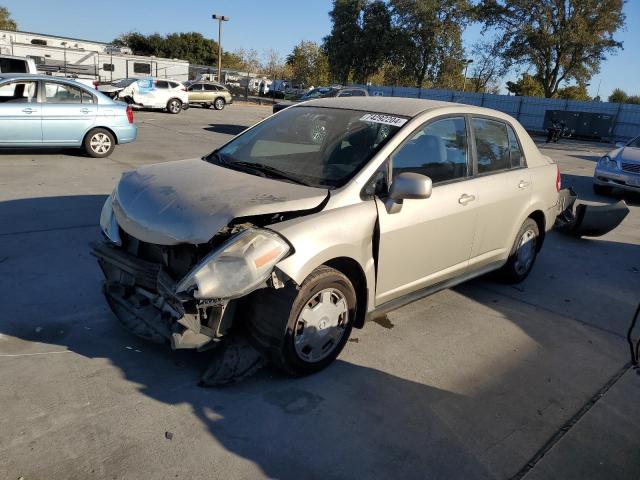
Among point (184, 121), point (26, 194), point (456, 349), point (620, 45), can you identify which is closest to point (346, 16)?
point (620, 45)

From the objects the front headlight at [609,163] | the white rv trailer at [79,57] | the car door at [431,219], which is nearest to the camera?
the car door at [431,219]

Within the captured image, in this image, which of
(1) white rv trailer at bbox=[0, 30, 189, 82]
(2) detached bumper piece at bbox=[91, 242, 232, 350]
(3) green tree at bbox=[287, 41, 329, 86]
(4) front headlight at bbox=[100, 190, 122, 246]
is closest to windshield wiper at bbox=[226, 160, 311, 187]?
(4) front headlight at bbox=[100, 190, 122, 246]

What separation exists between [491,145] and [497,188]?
41cm

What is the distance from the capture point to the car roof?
412 cm

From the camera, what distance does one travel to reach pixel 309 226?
3.19m

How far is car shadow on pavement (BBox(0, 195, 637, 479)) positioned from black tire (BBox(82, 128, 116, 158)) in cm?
706

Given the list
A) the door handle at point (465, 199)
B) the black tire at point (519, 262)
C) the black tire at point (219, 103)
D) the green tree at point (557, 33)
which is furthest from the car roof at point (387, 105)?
the green tree at point (557, 33)

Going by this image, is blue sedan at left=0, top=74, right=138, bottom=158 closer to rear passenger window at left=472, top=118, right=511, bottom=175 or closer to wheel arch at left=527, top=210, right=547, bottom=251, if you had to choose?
rear passenger window at left=472, top=118, right=511, bottom=175

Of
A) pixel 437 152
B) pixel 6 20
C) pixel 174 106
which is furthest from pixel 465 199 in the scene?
pixel 6 20

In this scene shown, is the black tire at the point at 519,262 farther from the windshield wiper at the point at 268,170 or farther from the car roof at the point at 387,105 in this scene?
the windshield wiper at the point at 268,170

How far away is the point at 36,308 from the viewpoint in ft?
13.6

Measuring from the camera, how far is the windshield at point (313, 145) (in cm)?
377

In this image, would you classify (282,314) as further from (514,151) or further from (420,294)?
(514,151)

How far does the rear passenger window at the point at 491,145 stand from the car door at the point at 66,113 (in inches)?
328
